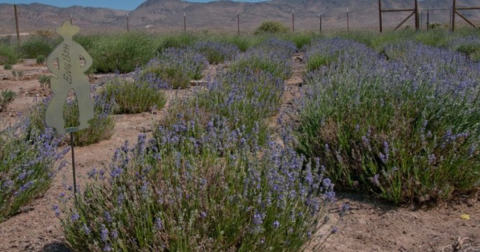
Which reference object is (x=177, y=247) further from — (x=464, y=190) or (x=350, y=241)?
(x=464, y=190)

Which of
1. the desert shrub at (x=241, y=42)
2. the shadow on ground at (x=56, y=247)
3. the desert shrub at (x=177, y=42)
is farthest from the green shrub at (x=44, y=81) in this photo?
the desert shrub at (x=241, y=42)

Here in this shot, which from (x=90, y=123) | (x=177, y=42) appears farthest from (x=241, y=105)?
(x=177, y=42)

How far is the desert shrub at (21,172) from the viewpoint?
3664 millimetres

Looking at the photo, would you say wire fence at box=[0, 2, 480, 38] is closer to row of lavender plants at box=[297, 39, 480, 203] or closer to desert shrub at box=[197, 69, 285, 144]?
desert shrub at box=[197, 69, 285, 144]

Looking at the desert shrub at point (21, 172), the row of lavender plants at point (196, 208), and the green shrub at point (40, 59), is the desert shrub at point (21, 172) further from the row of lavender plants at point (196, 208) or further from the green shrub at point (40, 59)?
the green shrub at point (40, 59)

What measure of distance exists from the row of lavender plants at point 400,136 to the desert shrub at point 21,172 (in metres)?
2.00

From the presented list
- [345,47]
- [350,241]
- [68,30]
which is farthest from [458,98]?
[345,47]

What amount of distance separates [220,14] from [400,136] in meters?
99.3

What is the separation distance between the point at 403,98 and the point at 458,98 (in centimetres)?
45

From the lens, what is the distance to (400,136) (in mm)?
4004

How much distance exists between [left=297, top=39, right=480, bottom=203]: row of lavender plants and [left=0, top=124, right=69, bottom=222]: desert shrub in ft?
6.55

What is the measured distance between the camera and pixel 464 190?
390 centimetres

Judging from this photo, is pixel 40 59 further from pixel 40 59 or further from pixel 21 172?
pixel 21 172

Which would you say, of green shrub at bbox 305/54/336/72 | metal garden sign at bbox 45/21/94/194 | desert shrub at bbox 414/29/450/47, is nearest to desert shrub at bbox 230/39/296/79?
green shrub at bbox 305/54/336/72
